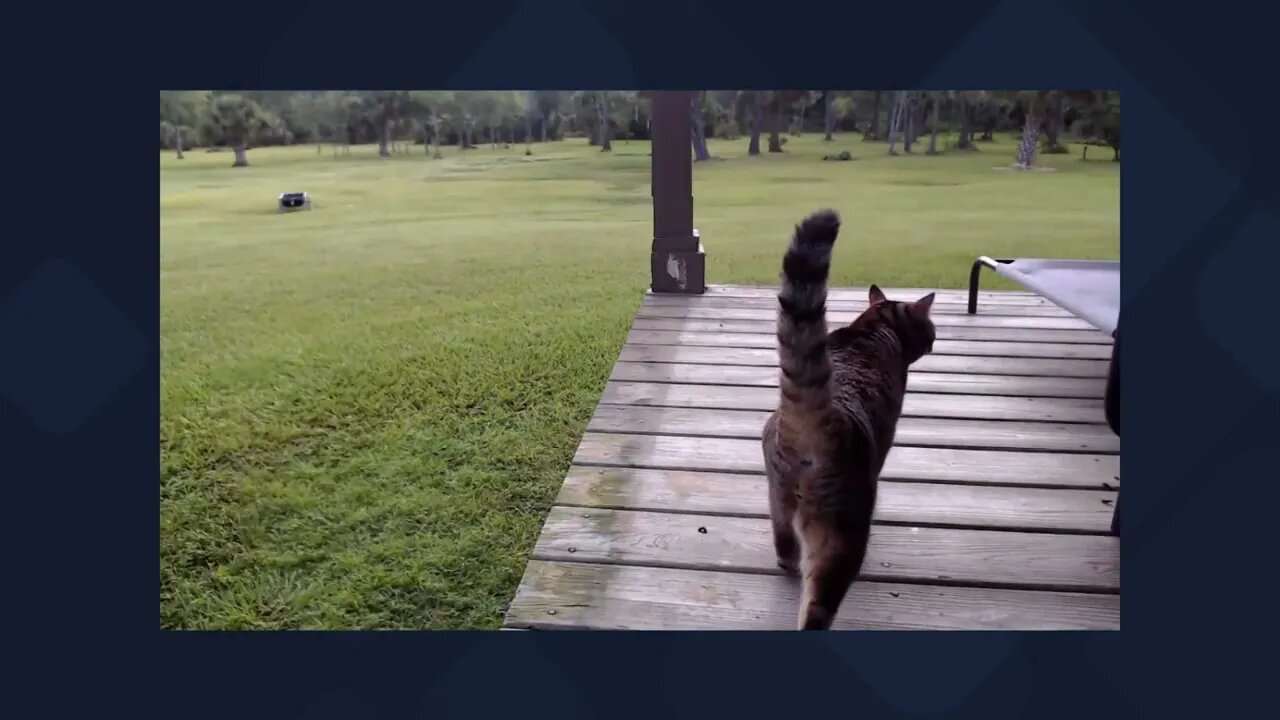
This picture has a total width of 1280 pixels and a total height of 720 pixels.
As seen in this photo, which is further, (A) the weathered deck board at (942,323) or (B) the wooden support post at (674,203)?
(A) the weathered deck board at (942,323)

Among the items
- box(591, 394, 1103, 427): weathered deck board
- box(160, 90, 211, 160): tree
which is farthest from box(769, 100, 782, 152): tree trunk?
box(160, 90, 211, 160): tree

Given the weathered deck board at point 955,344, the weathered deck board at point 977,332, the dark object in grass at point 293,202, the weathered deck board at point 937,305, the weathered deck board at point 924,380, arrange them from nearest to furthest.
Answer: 1. the dark object in grass at point 293,202
2. the weathered deck board at point 924,380
3. the weathered deck board at point 955,344
4. the weathered deck board at point 977,332
5. the weathered deck board at point 937,305

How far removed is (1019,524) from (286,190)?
1748 millimetres

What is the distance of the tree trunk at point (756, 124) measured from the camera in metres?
1.72

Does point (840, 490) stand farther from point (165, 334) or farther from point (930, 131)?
point (165, 334)

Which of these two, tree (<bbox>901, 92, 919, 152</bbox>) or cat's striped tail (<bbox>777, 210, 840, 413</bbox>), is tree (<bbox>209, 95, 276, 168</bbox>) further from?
tree (<bbox>901, 92, 919, 152</bbox>)

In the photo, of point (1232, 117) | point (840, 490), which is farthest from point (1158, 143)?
point (840, 490)

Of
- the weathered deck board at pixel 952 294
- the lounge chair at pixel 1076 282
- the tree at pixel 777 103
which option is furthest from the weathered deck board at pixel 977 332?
the tree at pixel 777 103

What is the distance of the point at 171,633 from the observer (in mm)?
1440

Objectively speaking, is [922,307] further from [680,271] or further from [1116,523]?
[680,271]

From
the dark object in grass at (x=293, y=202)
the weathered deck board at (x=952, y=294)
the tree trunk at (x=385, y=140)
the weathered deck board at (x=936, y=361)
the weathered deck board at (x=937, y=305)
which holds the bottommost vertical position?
the weathered deck board at (x=936, y=361)

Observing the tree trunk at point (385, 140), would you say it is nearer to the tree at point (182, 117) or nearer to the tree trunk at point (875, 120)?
the tree at point (182, 117)

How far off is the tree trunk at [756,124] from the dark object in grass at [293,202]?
1031 mm

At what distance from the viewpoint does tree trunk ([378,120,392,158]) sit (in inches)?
70.3
